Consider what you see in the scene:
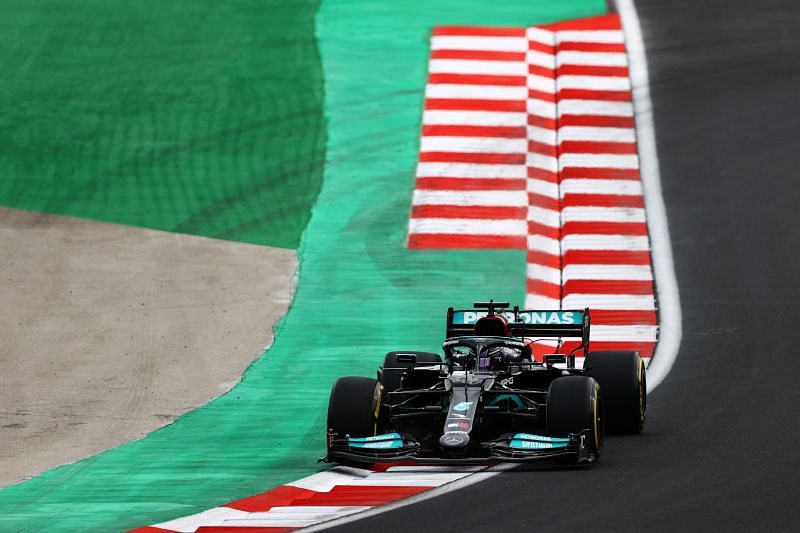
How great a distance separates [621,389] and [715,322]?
15.5 ft

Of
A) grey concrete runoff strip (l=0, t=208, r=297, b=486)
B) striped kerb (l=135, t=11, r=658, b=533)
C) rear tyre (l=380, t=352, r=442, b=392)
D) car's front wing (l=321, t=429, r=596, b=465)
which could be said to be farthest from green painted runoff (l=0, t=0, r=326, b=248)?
car's front wing (l=321, t=429, r=596, b=465)

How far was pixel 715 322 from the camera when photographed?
65.6 ft

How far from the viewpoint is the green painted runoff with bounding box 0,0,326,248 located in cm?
2414

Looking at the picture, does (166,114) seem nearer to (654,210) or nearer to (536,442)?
(654,210)

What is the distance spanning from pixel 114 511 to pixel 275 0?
18.9 metres

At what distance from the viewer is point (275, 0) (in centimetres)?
3111

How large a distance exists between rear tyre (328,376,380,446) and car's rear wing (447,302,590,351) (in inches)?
73.6

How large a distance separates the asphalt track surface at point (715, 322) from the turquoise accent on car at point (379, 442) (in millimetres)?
1051

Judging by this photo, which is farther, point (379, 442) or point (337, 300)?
point (337, 300)

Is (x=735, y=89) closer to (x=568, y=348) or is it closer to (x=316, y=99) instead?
(x=316, y=99)

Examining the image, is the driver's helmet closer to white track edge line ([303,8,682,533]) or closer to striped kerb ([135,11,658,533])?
white track edge line ([303,8,682,533])

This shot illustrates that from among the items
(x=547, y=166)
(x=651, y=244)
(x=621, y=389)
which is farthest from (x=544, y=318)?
(x=547, y=166)

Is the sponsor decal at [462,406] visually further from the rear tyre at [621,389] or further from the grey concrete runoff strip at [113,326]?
the grey concrete runoff strip at [113,326]

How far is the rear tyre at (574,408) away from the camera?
14.3 meters
